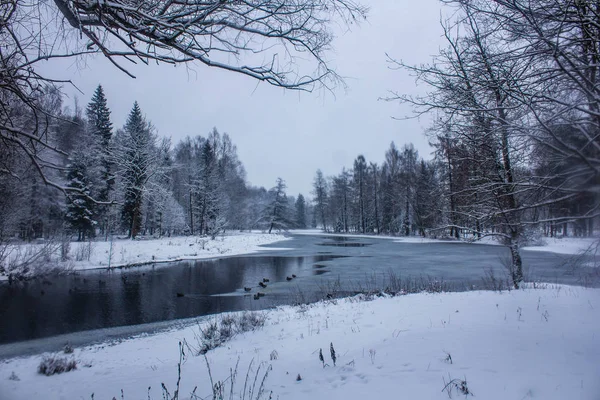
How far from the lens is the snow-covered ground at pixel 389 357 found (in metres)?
3.11

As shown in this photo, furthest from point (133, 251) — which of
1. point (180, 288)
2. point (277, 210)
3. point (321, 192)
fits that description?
point (321, 192)

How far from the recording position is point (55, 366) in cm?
557

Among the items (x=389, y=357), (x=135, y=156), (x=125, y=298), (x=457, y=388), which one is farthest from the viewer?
(x=135, y=156)

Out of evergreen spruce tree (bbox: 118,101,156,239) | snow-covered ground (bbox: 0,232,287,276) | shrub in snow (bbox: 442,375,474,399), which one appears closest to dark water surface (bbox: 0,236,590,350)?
snow-covered ground (bbox: 0,232,287,276)

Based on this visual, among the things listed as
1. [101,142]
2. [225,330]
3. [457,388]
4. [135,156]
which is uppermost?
[101,142]

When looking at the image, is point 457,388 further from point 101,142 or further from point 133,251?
point 101,142

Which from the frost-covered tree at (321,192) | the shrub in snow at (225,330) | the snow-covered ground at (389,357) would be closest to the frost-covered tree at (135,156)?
the shrub in snow at (225,330)

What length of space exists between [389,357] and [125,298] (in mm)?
10923

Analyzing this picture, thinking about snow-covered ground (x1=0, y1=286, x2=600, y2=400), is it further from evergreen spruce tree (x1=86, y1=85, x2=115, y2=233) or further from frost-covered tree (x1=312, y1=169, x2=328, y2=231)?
frost-covered tree (x1=312, y1=169, x2=328, y2=231)

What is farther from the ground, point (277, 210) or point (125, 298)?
point (277, 210)

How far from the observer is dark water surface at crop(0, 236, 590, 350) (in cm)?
938

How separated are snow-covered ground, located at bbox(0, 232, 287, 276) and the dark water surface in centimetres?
173

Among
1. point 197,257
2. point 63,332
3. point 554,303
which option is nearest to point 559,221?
point 554,303

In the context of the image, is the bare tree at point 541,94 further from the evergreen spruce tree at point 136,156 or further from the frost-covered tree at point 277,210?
the frost-covered tree at point 277,210
